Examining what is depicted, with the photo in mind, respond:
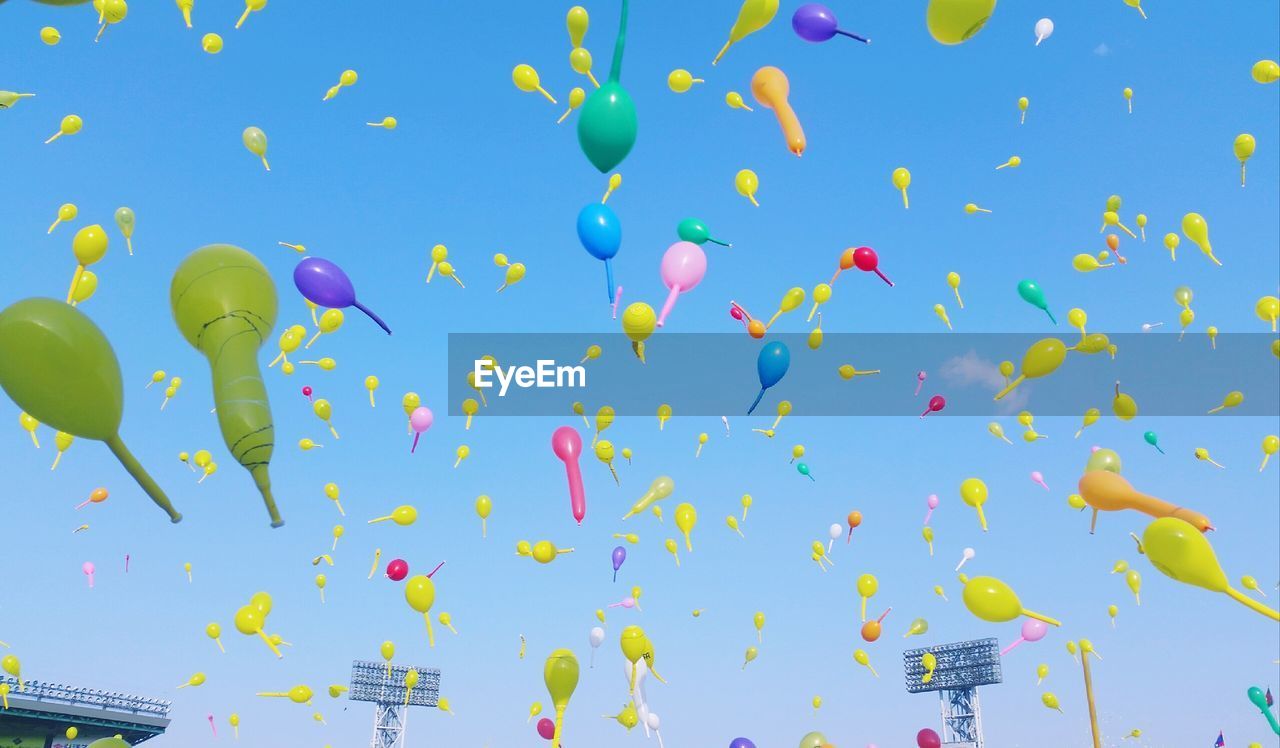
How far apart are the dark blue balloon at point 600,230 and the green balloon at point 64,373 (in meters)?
4.41

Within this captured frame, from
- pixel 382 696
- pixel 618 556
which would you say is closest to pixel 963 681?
pixel 382 696

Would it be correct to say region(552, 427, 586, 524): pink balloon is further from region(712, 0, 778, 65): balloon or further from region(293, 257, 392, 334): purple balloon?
region(712, 0, 778, 65): balloon

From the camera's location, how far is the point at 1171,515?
21.0 ft

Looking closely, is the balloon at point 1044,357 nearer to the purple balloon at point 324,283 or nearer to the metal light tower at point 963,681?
the purple balloon at point 324,283

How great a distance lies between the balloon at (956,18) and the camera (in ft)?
20.4

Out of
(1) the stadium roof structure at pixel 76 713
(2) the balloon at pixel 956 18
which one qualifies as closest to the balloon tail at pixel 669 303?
(2) the balloon at pixel 956 18

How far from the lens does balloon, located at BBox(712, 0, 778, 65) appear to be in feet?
22.9

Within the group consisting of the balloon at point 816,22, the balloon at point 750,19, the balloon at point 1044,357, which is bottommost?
the balloon at point 1044,357

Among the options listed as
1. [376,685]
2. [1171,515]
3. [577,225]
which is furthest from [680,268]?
[376,685]

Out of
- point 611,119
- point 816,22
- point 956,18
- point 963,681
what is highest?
point 816,22

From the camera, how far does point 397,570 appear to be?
37.9 feet

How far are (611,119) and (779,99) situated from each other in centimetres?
246

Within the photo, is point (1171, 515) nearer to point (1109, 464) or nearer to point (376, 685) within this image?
point (1109, 464)

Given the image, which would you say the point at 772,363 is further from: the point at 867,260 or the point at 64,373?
the point at 64,373
